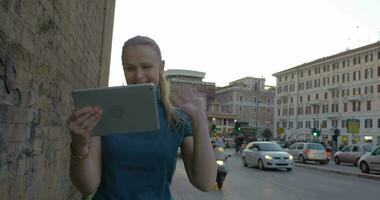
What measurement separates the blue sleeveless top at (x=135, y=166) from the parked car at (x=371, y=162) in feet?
71.8

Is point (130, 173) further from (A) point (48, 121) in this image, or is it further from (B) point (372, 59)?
(B) point (372, 59)

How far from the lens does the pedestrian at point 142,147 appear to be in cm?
194

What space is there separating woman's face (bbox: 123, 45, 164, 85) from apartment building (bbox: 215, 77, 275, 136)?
118m

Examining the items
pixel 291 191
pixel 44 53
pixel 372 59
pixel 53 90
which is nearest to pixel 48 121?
pixel 53 90

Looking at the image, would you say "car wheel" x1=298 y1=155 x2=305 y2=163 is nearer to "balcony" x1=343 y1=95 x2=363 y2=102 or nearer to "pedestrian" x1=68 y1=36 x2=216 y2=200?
"pedestrian" x1=68 y1=36 x2=216 y2=200

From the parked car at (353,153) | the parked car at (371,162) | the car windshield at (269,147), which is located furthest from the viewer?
the parked car at (353,153)

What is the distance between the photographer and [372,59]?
72.4 meters

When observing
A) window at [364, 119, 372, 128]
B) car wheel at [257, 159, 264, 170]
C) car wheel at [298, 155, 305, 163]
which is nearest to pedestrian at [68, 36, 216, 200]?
car wheel at [257, 159, 264, 170]

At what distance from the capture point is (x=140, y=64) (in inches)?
82.5

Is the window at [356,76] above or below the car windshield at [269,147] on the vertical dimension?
above

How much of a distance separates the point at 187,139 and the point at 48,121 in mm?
2749

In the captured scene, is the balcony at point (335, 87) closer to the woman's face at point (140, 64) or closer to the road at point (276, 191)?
the road at point (276, 191)

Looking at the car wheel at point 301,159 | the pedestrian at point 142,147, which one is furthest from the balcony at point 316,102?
the pedestrian at point 142,147

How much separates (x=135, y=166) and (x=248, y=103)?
12335cm
